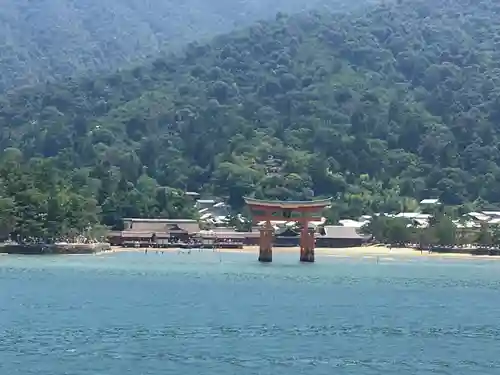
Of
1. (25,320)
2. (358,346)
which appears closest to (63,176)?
(25,320)

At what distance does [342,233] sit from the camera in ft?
352

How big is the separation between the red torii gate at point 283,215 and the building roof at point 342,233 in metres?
23.1

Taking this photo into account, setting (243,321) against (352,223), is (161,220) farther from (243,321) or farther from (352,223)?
(243,321)

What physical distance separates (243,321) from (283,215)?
43509mm

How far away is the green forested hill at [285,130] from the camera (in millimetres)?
132875

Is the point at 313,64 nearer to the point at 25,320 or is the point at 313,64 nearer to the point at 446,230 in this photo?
the point at 446,230

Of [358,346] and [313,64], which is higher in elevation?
[313,64]

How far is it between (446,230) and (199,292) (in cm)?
5124

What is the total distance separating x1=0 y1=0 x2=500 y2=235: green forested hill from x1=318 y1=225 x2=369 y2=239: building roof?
15043mm

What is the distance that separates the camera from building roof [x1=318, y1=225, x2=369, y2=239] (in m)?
107

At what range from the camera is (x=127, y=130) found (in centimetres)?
16375

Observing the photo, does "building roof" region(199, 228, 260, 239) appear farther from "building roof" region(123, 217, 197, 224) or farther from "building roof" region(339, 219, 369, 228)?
"building roof" region(339, 219, 369, 228)

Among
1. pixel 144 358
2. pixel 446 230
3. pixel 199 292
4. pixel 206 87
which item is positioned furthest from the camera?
pixel 206 87

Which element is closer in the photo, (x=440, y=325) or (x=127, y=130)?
(x=440, y=325)
